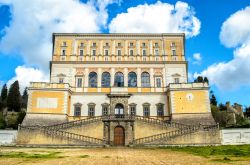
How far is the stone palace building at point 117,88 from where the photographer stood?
39.9 meters

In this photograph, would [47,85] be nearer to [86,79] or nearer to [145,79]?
[86,79]

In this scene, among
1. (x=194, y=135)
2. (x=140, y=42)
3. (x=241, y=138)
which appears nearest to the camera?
(x=194, y=135)

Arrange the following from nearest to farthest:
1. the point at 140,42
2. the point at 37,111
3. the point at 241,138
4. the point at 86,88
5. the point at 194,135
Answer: the point at 194,135, the point at 241,138, the point at 37,111, the point at 86,88, the point at 140,42

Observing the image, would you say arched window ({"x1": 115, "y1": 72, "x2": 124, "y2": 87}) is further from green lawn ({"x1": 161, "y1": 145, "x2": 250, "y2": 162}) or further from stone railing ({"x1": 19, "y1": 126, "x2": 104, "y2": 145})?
green lawn ({"x1": 161, "y1": 145, "x2": 250, "y2": 162})

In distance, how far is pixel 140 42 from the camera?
52.3 metres

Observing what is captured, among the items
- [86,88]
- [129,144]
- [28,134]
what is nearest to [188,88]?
[129,144]

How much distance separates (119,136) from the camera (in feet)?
127

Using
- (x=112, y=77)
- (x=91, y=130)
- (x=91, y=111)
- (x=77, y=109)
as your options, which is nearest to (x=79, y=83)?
(x=77, y=109)

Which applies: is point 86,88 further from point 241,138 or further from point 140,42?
point 241,138

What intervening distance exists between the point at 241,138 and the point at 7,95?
6825 cm

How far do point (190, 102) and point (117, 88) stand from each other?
12207mm

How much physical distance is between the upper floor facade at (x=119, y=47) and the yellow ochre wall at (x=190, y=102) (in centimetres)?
846

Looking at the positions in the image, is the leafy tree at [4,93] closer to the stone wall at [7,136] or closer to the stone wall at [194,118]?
the stone wall at [7,136]

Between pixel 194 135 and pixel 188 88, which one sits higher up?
pixel 188 88
